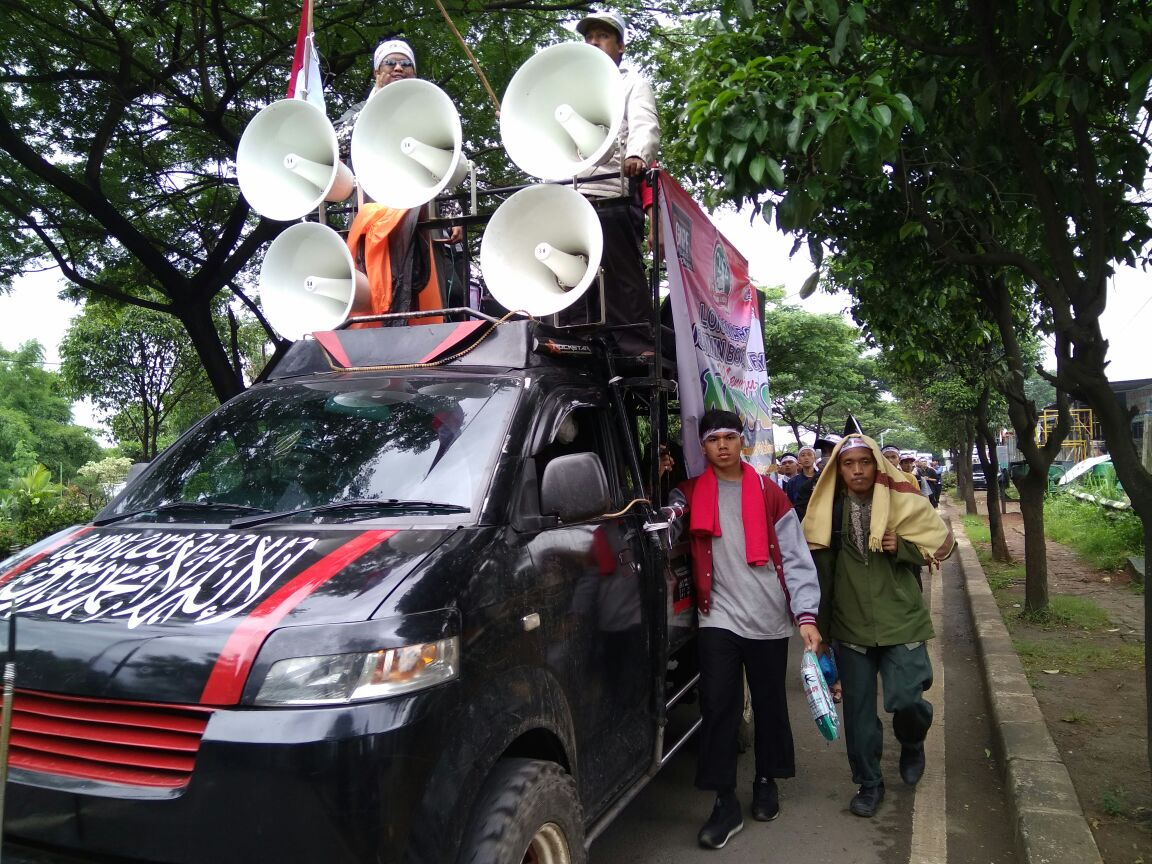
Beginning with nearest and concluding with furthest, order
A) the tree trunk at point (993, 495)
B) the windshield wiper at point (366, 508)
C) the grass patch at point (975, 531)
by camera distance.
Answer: the windshield wiper at point (366, 508) → the tree trunk at point (993, 495) → the grass patch at point (975, 531)

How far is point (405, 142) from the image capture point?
427 cm

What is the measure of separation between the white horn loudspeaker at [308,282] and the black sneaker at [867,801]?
3512 mm

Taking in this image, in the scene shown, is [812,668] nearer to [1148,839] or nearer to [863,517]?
Answer: [863,517]

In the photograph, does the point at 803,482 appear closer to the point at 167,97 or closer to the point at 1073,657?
the point at 1073,657

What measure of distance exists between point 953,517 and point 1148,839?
2032cm

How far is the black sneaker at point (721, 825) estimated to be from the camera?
13.3 feet

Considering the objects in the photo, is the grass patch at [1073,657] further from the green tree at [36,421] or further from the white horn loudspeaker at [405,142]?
the green tree at [36,421]

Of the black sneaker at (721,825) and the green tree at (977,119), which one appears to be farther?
the black sneaker at (721,825)

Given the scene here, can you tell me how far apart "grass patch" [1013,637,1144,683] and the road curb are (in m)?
0.19

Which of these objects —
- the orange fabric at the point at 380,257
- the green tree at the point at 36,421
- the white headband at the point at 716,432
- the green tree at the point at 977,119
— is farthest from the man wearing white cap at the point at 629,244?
the green tree at the point at 36,421

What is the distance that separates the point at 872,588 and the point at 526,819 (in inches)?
101

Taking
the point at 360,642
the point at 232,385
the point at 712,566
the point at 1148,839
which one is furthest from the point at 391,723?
the point at 232,385

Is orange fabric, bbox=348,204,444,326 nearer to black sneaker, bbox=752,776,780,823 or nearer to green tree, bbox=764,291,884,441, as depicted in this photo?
black sneaker, bbox=752,776,780,823

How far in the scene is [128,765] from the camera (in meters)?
2.17
